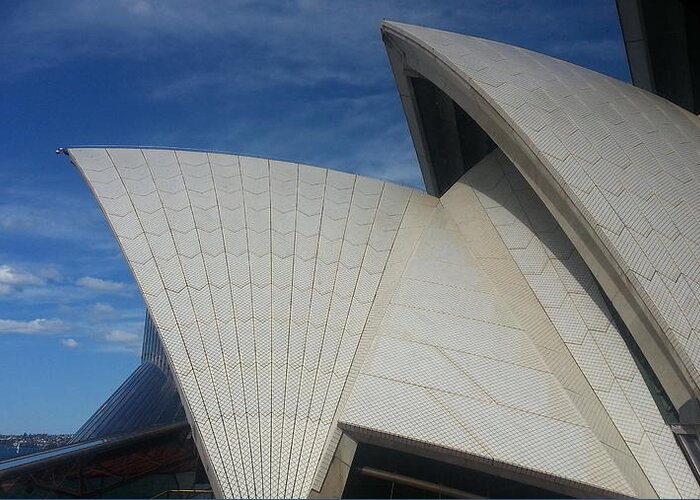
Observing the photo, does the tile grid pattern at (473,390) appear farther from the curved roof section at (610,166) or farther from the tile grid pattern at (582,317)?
the curved roof section at (610,166)

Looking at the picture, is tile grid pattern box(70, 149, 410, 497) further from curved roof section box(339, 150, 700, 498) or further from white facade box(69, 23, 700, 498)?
curved roof section box(339, 150, 700, 498)

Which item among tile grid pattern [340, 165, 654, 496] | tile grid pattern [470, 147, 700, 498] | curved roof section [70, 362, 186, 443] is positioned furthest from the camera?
curved roof section [70, 362, 186, 443]

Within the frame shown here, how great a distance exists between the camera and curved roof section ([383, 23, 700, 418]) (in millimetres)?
9641

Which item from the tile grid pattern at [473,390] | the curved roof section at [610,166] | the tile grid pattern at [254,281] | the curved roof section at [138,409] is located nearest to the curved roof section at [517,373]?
the tile grid pattern at [473,390]

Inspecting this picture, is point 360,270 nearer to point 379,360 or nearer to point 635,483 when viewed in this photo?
point 379,360

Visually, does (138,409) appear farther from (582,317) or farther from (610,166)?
(610,166)

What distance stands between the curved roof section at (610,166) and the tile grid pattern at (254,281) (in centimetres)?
445

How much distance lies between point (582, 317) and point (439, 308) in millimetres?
2844

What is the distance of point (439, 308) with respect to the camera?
38.5ft

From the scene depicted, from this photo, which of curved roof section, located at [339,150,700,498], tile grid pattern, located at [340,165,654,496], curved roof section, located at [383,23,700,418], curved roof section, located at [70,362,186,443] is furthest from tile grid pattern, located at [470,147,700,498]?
curved roof section, located at [70,362,186,443]

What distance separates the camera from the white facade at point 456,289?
30.0 feet

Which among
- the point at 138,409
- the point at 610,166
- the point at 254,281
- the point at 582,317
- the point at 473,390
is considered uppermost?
the point at 610,166

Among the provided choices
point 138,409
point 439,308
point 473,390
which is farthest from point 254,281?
point 138,409

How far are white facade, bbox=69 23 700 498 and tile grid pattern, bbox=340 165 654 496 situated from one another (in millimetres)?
36
